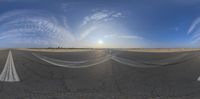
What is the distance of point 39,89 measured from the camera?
27.3ft

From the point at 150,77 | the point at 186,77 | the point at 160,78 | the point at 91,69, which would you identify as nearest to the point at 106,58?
the point at 91,69

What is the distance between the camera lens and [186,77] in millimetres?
10203

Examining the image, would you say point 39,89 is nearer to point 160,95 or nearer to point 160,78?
point 160,95

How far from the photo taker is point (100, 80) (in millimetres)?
9297

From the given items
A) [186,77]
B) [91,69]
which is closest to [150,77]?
[186,77]

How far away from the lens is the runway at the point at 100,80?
7.76 m

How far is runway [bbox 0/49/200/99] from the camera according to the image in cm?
776

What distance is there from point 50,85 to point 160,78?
458 cm

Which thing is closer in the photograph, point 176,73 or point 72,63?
point 72,63

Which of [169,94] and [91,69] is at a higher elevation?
[91,69]

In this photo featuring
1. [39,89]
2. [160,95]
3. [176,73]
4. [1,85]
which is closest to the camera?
[160,95]

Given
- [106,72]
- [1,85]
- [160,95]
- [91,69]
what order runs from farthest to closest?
[106,72]
[91,69]
[1,85]
[160,95]

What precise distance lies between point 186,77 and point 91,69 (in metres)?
4.08

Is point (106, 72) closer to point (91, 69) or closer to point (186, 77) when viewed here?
point (91, 69)
